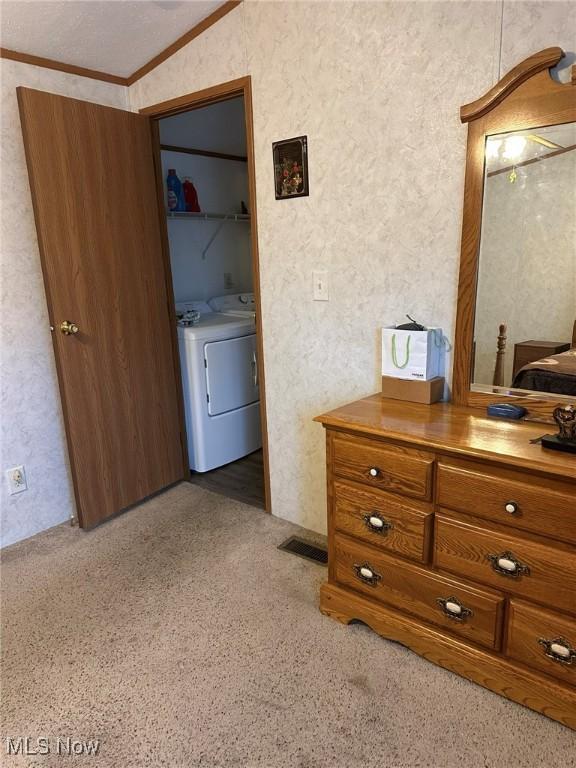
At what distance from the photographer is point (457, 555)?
1.52 metres

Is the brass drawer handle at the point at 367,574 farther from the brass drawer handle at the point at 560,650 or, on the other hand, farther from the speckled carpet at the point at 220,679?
the brass drawer handle at the point at 560,650

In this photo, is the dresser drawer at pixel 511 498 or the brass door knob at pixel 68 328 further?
the brass door knob at pixel 68 328

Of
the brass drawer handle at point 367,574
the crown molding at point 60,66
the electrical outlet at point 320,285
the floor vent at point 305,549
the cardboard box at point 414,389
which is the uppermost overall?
the crown molding at point 60,66

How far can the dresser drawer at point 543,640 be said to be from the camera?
1369mm

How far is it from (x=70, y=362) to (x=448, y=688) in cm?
204

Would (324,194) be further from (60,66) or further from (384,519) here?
(60,66)

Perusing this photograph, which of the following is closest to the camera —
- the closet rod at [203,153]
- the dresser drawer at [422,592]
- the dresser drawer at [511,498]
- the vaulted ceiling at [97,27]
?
the dresser drawer at [511,498]

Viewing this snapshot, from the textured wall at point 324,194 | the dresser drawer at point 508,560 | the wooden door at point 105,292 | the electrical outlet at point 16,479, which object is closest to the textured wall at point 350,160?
the textured wall at point 324,194

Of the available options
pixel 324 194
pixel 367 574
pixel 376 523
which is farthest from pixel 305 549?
pixel 324 194

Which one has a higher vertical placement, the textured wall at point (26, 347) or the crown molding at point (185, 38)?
the crown molding at point (185, 38)

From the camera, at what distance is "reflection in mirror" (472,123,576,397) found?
1.55 metres

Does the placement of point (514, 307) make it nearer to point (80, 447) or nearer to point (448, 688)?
point (448, 688)

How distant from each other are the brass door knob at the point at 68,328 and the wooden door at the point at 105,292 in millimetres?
13

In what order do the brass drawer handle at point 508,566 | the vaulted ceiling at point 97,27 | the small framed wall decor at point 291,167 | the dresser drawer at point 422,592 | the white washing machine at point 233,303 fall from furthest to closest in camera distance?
the white washing machine at point 233,303
the small framed wall decor at point 291,167
the vaulted ceiling at point 97,27
the dresser drawer at point 422,592
the brass drawer handle at point 508,566
